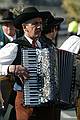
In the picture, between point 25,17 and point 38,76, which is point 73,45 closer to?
point 25,17

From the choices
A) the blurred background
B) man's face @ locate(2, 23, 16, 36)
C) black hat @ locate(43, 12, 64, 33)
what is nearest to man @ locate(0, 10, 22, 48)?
man's face @ locate(2, 23, 16, 36)

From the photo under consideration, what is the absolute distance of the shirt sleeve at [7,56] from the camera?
487cm

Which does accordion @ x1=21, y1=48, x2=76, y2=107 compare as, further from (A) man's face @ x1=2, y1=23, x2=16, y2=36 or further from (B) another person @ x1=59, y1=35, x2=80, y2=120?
(A) man's face @ x1=2, y1=23, x2=16, y2=36

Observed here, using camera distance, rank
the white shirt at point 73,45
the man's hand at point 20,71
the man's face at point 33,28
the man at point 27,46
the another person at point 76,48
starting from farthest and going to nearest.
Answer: the white shirt at point 73,45, the another person at point 76,48, the man's face at point 33,28, the man at point 27,46, the man's hand at point 20,71

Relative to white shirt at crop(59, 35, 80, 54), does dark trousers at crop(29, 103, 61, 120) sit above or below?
below

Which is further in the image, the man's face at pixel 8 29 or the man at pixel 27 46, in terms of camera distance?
the man's face at pixel 8 29

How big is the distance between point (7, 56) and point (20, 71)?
21 centimetres

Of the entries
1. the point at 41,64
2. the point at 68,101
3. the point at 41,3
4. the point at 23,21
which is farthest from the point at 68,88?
the point at 41,3

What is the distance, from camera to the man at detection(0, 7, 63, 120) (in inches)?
194

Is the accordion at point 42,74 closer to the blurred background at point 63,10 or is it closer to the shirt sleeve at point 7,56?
the shirt sleeve at point 7,56

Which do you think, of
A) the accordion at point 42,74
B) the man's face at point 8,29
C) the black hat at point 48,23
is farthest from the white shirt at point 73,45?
the man's face at point 8,29

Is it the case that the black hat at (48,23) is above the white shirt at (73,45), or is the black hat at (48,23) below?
above

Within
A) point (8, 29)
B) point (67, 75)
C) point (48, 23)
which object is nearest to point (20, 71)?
point (67, 75)

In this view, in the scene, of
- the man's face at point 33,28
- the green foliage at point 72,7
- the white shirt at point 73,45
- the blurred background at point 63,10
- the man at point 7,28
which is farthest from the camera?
the green foliage at point 72,7
